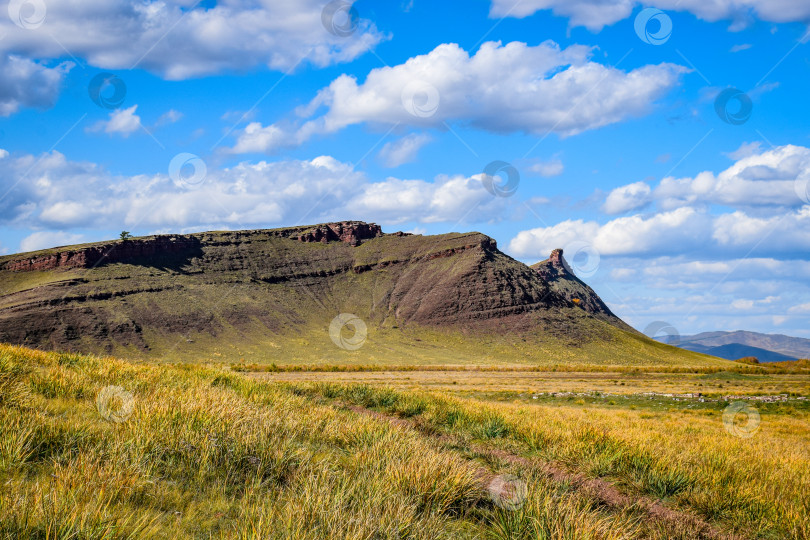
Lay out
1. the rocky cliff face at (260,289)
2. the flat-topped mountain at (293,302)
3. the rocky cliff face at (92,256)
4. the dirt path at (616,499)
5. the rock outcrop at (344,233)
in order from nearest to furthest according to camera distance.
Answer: the dirt path at (616,499) < the flat-topped mountain at (293,302) < the rocky cliff face at (260,289) < the rocky cliff face at (92,256) < the rock outcrop at (344,233)

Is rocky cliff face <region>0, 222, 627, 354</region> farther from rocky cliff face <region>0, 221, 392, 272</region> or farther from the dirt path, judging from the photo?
the dirt path

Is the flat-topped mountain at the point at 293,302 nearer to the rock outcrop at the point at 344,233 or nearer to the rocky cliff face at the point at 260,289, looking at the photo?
the rocky cliff face at the point at 260,289

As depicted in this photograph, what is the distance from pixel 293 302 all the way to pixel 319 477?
108m

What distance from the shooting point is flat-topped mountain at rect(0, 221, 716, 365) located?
82.4m

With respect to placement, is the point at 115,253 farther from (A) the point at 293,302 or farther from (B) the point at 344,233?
(B) the point at 344,233

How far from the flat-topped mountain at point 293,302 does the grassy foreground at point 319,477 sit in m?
68.2

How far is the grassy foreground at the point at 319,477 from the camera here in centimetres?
451

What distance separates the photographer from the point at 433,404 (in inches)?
613

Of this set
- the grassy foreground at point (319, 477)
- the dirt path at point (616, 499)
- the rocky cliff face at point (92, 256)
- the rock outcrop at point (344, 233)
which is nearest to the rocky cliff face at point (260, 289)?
the rocky cliff face at point (92, 256)

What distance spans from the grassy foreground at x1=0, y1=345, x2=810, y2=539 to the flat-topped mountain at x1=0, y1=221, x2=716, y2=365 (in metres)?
68.2

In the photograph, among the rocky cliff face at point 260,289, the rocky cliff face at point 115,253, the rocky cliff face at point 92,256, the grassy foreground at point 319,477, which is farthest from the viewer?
the rocky cliff face at point 115,253

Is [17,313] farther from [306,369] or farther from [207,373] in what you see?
[207,373]

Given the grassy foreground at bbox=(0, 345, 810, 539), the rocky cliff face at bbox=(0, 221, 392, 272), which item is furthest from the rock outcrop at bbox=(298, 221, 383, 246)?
the grassy foreground at bbox=(0, 345, 810, 539)

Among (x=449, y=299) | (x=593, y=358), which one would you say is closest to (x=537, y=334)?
(x=593, y=358)
